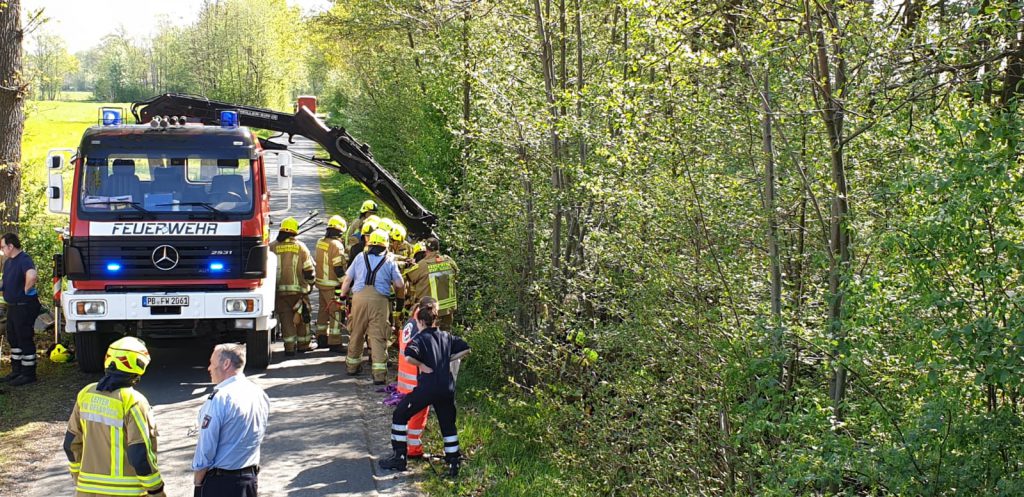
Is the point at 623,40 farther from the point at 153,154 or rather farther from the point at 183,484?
the point at 183,484

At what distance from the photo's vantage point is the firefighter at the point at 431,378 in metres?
7.47

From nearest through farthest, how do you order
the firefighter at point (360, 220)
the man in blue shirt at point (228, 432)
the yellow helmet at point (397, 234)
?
the man in blue shirt at point (228, 432) < the yellow helmet at point (397, 234) < the firefighter at point (360, 220)

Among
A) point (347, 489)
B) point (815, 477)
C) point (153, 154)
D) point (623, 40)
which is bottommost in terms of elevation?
point (347, 489)

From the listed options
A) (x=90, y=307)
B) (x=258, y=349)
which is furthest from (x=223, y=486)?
(x=258, y=349)

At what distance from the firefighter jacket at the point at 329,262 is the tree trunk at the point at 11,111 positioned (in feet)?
13.6

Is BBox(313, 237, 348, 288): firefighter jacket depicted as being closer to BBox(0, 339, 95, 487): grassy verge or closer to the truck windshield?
the truck windshield

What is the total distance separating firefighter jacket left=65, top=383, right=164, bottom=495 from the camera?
530 centimetres

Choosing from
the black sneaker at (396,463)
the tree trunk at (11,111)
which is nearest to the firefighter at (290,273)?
the tree trunk at (11,111)

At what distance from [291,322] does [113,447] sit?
266 inches

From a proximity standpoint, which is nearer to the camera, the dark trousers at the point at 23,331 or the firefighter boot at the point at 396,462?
the firefighter boot at the point at 396,462

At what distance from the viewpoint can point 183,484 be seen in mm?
7543

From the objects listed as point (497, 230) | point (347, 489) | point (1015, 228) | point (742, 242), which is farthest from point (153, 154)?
point (1015, 228)

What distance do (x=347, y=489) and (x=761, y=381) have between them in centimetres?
361

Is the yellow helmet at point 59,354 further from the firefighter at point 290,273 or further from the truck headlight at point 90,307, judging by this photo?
the firefighter at point 290,273
